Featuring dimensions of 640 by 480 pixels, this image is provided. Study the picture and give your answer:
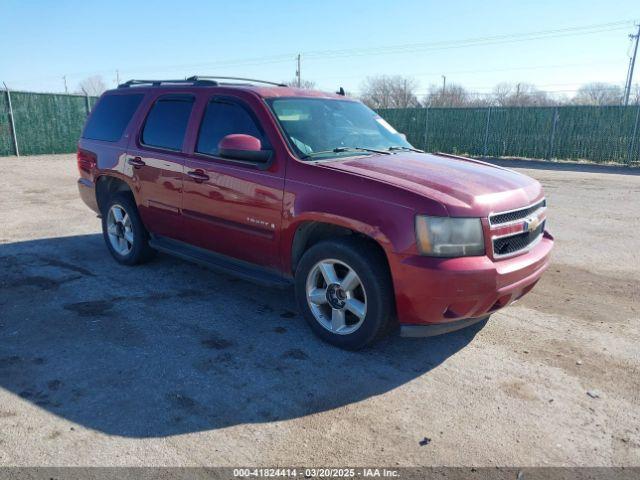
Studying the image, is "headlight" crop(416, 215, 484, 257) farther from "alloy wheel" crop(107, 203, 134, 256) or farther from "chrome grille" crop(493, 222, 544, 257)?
"alloy wheel" crop(107, 203, 134, 256)

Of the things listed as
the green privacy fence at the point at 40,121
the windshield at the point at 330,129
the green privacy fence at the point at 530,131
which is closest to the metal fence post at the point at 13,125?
the green privacy fence at the point at 40,121

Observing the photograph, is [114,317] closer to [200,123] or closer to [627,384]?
[200,123]

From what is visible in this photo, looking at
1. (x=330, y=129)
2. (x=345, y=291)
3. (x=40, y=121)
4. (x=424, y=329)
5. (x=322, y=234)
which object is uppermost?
(x=330, y=129)

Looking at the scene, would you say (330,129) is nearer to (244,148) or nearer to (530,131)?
(244,148)

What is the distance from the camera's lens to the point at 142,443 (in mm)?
2832

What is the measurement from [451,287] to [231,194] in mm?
2109

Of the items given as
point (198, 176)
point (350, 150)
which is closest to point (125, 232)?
point (198, 176)

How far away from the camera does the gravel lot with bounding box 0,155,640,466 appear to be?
2828 millimetres

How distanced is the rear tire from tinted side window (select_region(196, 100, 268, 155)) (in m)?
1.44

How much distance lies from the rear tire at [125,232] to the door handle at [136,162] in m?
0.46

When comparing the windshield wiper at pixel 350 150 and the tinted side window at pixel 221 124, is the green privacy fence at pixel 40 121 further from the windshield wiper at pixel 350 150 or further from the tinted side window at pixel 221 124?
the windshield wiper at pixel 350 150

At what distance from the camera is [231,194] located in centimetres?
448

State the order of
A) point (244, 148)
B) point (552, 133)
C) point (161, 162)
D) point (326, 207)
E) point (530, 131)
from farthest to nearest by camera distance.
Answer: point (530, 131), point (552, 133), point (161, 162), point (244, 148), point (326, 207)

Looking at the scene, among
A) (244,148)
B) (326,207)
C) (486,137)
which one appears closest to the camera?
(326,207)
